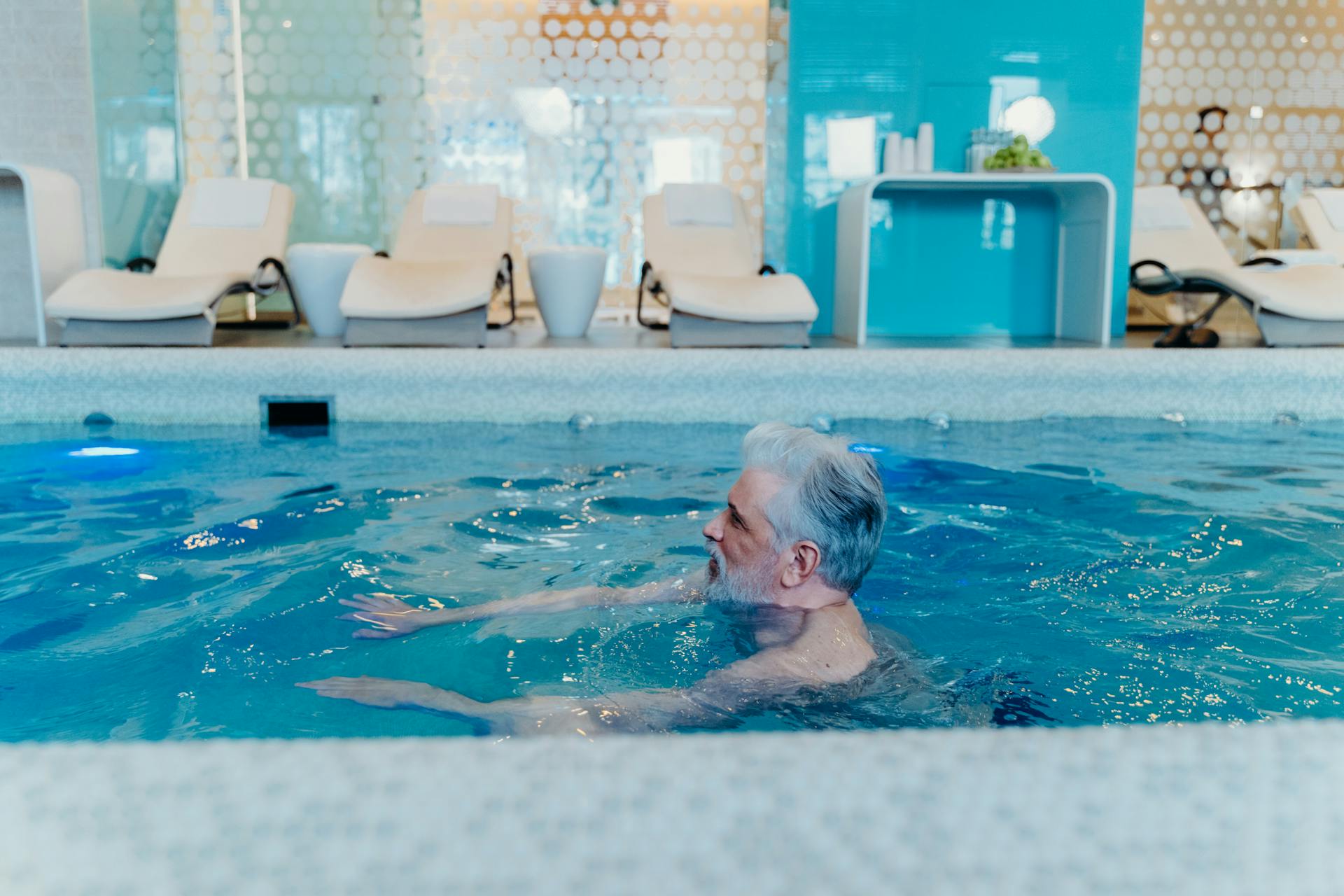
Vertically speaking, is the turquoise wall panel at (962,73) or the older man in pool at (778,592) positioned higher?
the turquoise wall panel at (962,73)

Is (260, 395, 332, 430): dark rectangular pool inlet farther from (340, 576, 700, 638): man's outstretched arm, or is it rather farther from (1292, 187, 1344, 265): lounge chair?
(1292, 187, 1344, 265): lounge chair

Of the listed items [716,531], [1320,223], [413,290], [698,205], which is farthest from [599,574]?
[1320,223]

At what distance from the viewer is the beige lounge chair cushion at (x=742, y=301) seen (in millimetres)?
5941

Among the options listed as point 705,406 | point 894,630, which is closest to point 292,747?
point 894,630

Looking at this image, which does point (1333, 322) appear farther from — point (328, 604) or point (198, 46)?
point (198, 46)

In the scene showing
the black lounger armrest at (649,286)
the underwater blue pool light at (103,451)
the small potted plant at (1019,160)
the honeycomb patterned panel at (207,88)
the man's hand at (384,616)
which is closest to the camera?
the man's hand at (384,616)

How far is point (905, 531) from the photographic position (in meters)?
3.19

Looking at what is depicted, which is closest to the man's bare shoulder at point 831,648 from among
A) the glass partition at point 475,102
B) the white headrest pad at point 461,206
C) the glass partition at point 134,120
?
the white headrest pad at point 461,206

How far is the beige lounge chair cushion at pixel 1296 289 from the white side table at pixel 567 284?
3450 millimetres

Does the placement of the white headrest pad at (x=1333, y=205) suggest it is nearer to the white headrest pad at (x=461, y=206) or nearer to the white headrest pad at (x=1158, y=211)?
the white headrest pad at (x=1158, y=211)

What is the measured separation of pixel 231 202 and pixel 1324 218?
701 centimetres

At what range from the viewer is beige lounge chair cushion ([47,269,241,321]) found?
18.6 feet

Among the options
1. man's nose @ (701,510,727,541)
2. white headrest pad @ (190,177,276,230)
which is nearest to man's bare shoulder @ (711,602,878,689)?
man's nose @ (701,510,727,541)

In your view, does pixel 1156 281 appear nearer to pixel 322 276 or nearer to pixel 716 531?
pixel 322 276
